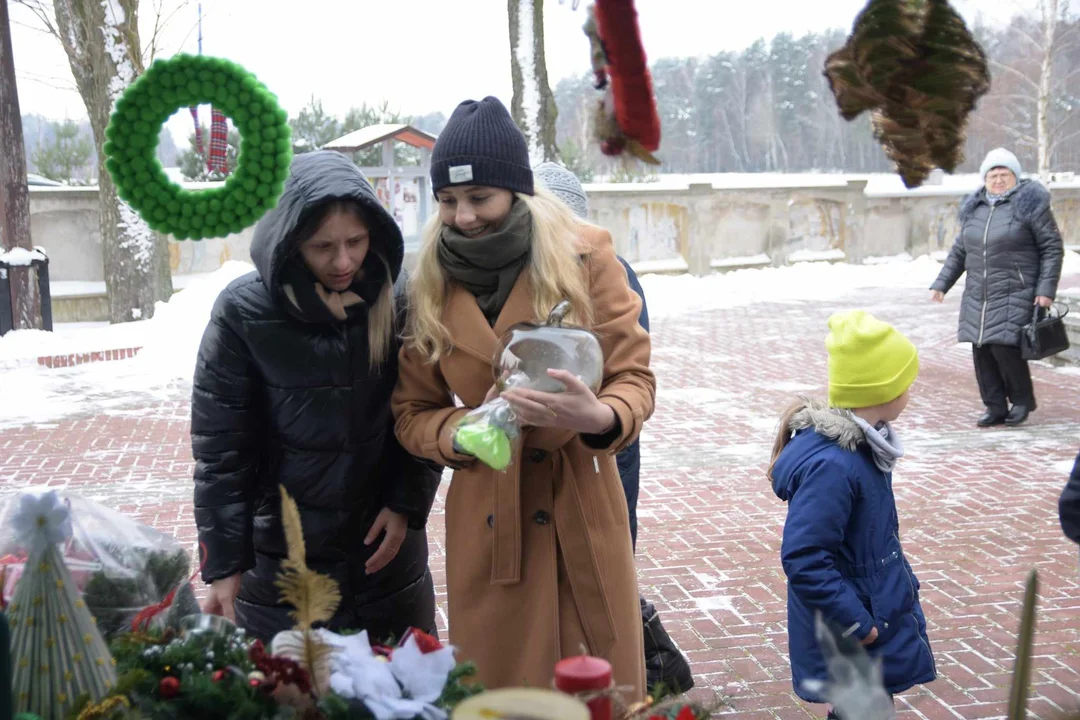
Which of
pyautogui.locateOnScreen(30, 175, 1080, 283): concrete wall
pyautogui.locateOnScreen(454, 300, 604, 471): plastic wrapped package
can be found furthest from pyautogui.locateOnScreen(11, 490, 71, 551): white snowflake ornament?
pyautogui.locateOnScreen(30, 175, 1080, 283): concrete wall

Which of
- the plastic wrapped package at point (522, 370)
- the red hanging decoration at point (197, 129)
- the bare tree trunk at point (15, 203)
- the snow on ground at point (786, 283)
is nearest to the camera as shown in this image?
the red hanging decoration at point (197, 129)

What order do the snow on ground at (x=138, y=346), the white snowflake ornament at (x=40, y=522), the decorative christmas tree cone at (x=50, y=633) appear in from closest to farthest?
1. the decorative christmas tree cone at (x=50, y=633)
2. the white snowflake ornament at (x=40, y=522)
3. the snow on ground at (x=138, y=346)

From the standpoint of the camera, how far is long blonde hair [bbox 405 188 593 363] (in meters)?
2.30

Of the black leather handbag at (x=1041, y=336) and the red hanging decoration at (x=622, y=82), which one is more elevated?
the red hanging decoration at (x=622, y=82)

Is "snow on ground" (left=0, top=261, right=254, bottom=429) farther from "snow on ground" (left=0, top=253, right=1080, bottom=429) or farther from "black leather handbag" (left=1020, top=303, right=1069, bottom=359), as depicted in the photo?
"black leather handbag" (left=1020, top=303, right=1069, bottom=359)

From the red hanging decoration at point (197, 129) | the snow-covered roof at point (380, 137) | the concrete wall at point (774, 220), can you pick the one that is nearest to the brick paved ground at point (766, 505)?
the red hanging decoration at point (197, 129)

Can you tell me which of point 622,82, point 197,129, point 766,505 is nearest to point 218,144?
point 197,129

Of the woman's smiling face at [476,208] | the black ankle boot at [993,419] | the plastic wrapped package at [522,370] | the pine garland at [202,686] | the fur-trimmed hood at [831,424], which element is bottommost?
the black ankle boot at [993,419]

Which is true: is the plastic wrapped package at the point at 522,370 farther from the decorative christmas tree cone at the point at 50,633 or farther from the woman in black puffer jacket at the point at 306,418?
the decorative christmas tree cone at the point at 50,633

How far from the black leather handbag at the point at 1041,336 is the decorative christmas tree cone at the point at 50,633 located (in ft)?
25.1

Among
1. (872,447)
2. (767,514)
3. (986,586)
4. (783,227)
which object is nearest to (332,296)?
(872,447)

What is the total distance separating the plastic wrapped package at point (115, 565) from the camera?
1854mm

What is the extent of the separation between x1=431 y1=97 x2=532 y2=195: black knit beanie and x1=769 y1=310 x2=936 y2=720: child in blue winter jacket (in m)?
1.04

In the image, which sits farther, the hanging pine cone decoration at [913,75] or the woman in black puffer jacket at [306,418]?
the woman in black puffer jacket at [306,418]
